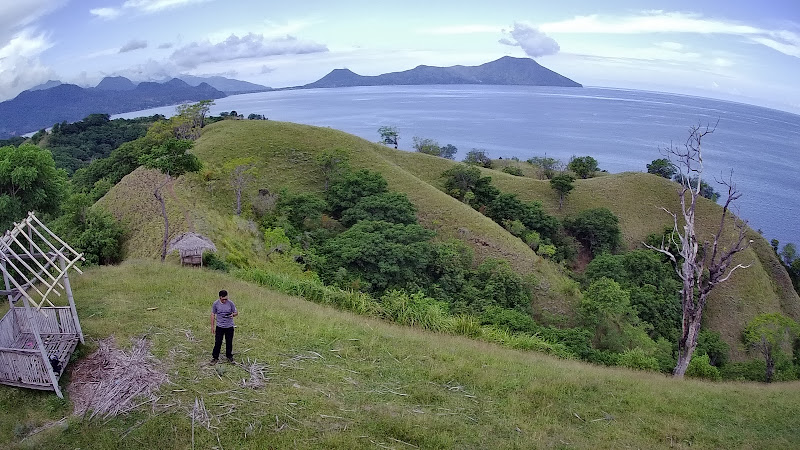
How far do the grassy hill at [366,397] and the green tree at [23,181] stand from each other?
259 cm

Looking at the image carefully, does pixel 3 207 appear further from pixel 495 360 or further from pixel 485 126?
pixel 485 126

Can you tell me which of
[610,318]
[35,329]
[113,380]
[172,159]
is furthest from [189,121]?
[113,380]

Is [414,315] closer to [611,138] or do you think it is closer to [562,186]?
[562,186]

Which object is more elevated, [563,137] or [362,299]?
[563,137]

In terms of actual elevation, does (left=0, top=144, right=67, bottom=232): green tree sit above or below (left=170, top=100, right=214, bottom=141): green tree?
below

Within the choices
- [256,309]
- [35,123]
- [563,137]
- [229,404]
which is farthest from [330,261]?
[35,123]

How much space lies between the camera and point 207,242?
17.6m

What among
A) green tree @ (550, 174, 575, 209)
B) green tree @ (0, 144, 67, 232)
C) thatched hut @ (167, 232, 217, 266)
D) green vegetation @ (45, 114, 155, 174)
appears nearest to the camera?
green tree @ (0, 144, 67, 232)

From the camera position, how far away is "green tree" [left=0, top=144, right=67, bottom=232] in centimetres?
1187

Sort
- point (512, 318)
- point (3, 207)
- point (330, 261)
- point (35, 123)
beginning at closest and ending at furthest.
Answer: point (3, 207)
point (512, 318)
point (330, 261)
point (35, 123)

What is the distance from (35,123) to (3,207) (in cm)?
16424

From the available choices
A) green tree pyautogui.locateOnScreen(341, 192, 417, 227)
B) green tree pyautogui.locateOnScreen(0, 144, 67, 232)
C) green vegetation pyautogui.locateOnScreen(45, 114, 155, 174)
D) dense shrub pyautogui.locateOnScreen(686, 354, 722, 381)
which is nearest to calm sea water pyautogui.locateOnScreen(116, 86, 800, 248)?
green vegetation pyautogui.locateOnScreen(45, 114, 155, 174)

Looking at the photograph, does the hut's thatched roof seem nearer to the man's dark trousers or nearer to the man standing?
the man's dark trousers

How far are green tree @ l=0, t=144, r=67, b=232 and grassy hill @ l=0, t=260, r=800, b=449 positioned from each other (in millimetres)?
2586
